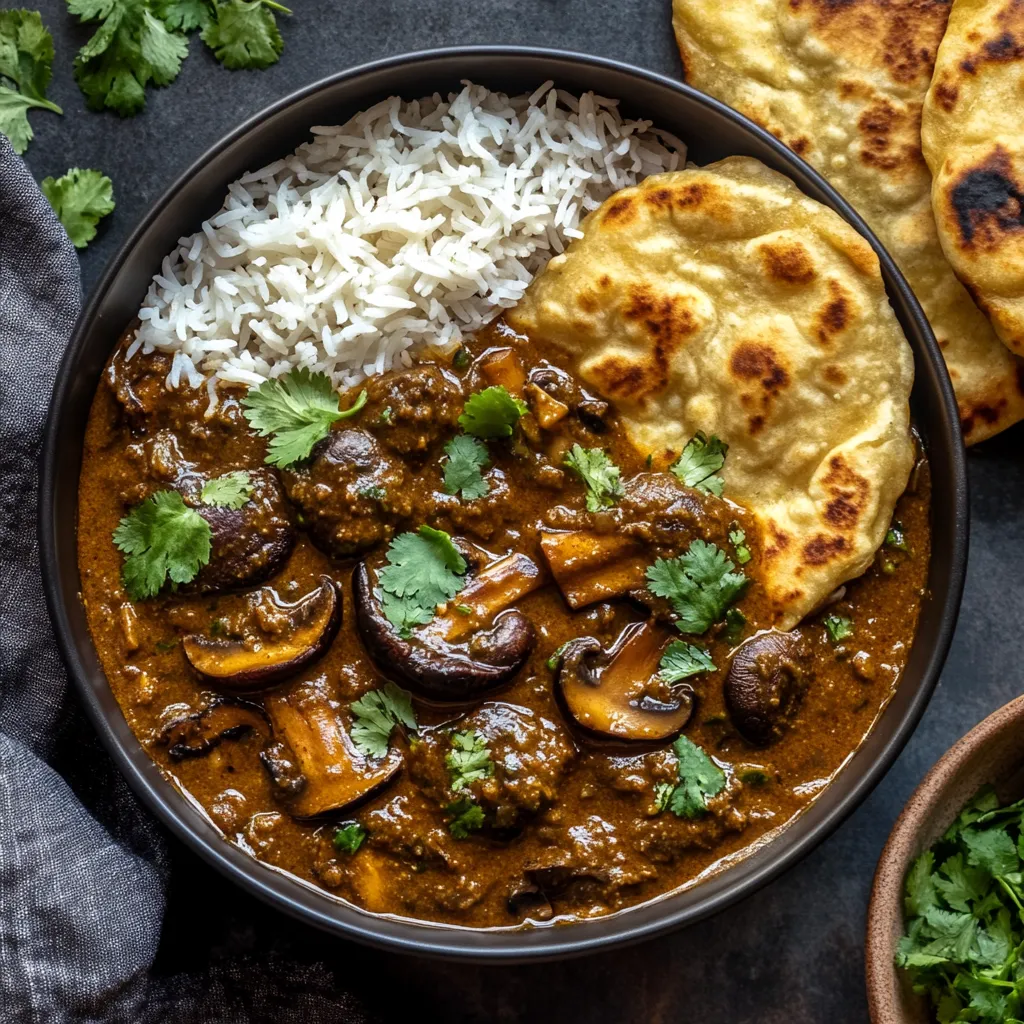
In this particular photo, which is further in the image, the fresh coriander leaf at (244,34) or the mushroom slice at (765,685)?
the fresh coriander leaf at (244,34)

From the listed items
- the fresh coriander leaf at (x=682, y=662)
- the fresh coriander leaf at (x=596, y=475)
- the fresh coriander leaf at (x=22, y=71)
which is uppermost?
the fresh coriander leaf at (x=22, y=71)

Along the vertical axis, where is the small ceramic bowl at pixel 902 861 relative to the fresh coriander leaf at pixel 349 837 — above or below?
above

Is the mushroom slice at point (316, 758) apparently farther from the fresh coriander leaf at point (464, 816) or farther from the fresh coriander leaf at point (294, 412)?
the fresh coriander leaf at point (294, 412)

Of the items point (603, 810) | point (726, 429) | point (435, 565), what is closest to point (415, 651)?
point (435, 565)

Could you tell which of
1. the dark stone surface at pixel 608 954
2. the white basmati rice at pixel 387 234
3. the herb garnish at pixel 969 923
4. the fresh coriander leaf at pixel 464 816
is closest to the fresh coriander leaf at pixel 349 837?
the fresh coriander leaf at pixel 464 816

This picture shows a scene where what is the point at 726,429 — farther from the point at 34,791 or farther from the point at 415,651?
the point at 34,791

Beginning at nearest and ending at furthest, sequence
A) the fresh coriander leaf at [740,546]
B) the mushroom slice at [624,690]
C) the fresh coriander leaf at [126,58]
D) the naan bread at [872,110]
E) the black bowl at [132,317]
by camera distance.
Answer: the black bowl at [132,317], the mushroom slice at [624,690], the fresh coriander leaf at [740,546], the naan bread at [872,110], the fresh coriander leaf at [126,58]

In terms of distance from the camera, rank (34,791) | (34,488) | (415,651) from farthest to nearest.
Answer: (34,488) < (34,791) < (415,651)
